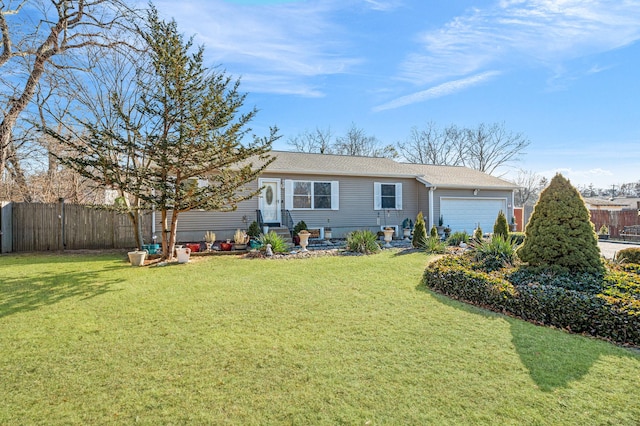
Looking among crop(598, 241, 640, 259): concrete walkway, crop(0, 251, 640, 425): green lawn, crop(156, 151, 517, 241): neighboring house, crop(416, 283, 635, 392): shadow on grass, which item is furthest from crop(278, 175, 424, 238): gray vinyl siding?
crop(416, 283, 635, 392): shadow on grass

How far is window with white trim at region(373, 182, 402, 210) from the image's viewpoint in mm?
15320

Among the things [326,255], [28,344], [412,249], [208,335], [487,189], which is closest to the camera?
[28,344]

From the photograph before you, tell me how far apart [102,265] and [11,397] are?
656cm

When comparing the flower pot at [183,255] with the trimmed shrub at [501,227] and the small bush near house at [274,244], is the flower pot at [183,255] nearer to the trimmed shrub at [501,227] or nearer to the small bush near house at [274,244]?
the small bush near house at [274,244]

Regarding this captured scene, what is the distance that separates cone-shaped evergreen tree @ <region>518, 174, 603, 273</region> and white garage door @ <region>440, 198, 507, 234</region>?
9538 millimetres

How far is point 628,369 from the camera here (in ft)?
10.9

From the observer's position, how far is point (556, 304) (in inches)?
182

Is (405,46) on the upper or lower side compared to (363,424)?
upper

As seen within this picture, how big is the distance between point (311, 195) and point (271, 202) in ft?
6.01

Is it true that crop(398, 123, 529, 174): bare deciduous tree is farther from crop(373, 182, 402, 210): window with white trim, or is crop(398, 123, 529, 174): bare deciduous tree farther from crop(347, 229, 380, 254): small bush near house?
crop(347, 229, 380, 254): small bush near house

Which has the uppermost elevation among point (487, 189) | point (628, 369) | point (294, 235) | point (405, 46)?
point (405, 46)

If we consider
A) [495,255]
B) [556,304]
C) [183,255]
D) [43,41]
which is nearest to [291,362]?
[556,304]

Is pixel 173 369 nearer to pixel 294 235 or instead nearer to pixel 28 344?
pixel 28 344

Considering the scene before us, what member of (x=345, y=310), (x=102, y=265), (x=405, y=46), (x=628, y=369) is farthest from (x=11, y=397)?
(x=405, y=46)
